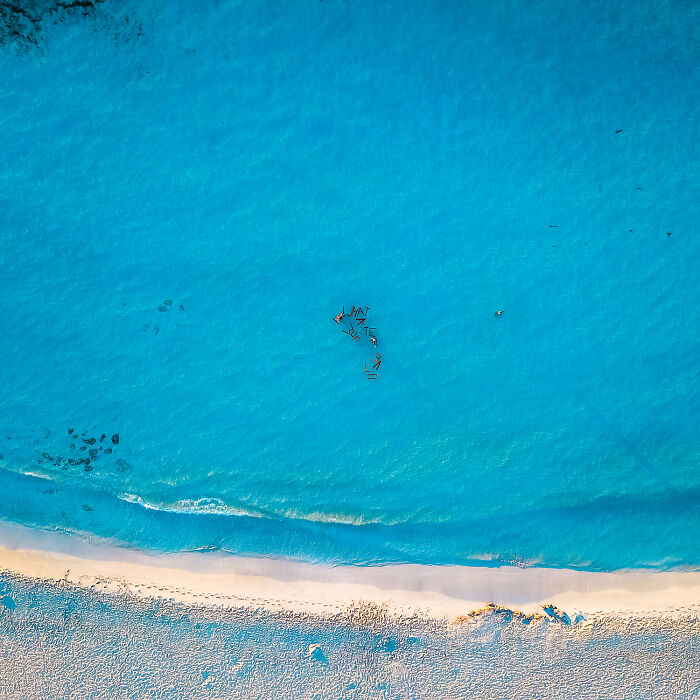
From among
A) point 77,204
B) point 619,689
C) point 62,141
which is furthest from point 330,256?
point 619,689

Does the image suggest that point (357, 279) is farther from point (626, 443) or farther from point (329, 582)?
point (626, 443)

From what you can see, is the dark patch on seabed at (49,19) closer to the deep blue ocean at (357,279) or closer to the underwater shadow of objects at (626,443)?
the deep blue ocean at (357,279)

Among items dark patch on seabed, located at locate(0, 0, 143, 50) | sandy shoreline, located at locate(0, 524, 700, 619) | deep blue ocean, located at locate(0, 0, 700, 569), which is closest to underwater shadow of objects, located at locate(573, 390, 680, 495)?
deep blue ocean, located at locate(0, 0, 700, 569)

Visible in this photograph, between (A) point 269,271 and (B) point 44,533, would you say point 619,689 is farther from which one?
(B) point 44,533

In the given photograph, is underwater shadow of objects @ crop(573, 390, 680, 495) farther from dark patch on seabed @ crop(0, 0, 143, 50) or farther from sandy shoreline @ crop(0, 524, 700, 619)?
dark patch on seabed @ crop(0, 0, 143, 50)

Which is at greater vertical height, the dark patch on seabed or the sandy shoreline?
the dark patch on seabed

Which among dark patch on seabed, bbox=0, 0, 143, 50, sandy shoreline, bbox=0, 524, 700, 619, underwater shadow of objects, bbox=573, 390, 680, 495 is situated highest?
dark patch on seabed, bbox=0, 0, 143, 50

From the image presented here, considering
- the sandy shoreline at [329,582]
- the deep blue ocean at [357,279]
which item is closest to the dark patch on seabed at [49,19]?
the deep blue ocean at [357,279]

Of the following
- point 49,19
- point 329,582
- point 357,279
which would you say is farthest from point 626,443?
point 49,19
